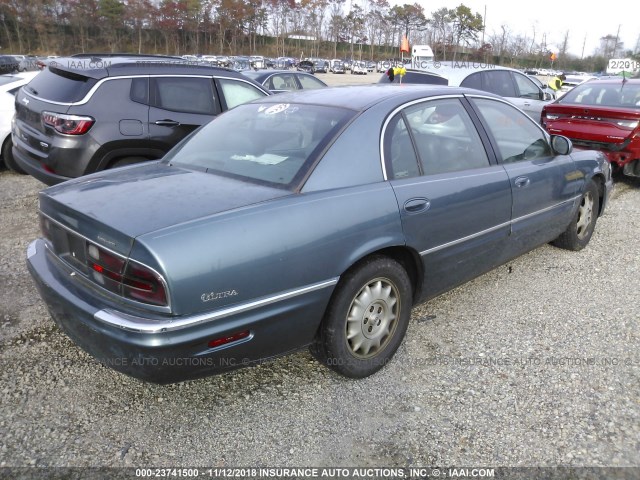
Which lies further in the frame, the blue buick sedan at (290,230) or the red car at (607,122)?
the red car at (607,122)

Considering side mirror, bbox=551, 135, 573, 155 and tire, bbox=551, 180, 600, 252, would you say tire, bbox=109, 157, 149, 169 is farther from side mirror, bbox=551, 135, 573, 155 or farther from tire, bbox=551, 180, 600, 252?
tire, bbox=551, 180, 600, 252

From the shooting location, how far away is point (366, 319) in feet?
9.28

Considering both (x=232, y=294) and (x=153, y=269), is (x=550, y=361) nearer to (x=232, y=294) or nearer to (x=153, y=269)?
(x=232, y=294)

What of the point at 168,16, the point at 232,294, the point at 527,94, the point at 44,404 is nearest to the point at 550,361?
the point at 232,294

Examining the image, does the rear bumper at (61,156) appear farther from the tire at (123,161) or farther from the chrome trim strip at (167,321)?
the chrome trim strip at (167,321)

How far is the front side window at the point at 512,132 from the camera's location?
373 centimetres

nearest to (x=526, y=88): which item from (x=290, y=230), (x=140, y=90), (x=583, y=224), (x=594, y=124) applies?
(x=594, y=124)

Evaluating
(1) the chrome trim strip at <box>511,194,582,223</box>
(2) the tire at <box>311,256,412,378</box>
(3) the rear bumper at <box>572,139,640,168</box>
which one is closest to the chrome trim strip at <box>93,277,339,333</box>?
(2) the tire at <box>311,256,412,378</box>

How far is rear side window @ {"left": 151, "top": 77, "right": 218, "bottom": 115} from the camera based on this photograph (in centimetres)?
547

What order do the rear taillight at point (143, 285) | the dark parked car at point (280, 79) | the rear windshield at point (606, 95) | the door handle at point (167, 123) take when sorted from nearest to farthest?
the rear taillight at point (143, 285) < the door handle at point (167, 123) < the rear windshield at point (606, 95) < the dark parked car at point (280, 79)

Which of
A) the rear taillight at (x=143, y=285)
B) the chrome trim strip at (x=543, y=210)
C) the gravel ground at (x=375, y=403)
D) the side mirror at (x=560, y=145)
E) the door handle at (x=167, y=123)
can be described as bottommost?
the gravel ground at (x=375, y=403)

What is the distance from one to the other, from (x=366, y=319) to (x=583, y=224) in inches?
121

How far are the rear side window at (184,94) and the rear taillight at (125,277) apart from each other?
3.53 meters

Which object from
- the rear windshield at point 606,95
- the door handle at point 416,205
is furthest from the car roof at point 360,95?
the rear windshield at point 606,95
